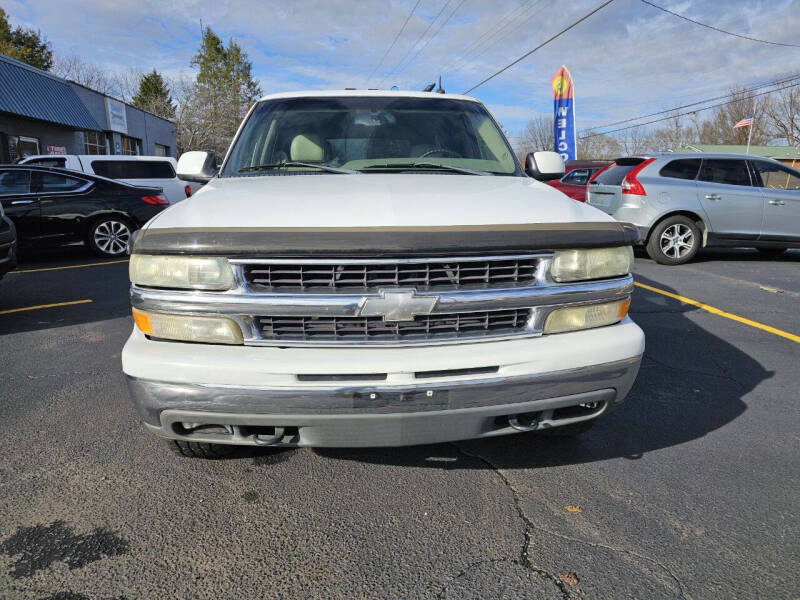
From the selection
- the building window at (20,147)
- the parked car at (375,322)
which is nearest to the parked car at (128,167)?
the building window at (20,147)

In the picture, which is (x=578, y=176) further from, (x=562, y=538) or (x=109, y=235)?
(x=562, y=538)

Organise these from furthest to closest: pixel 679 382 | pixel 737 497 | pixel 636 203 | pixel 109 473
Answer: pixel 636 203 < pixel 679 382 < pixel 109 473 < pixel 737 497

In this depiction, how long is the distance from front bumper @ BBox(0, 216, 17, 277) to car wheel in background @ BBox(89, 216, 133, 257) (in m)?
3.27

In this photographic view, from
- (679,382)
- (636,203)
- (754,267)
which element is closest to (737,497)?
(679,382)

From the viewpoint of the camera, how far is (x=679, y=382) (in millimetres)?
3684

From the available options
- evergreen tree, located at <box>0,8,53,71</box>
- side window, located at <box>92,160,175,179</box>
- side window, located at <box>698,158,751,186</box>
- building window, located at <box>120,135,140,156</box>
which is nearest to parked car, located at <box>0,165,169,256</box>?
side window, located at <box>92,160,175,179</box>

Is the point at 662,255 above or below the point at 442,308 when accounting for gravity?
below

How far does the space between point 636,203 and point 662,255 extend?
91cm

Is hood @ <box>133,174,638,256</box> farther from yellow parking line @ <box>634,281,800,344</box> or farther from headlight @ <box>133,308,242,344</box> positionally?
yellow parking line @ <box>634,281,800,344</box>

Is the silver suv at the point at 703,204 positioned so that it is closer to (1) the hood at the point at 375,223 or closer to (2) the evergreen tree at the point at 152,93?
(1) the hood at the point at 375,223

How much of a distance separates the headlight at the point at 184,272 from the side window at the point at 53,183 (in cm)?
808

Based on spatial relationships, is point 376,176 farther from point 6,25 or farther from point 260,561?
point 6,25

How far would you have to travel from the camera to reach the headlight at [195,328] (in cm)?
202

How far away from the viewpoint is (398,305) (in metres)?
1.99
